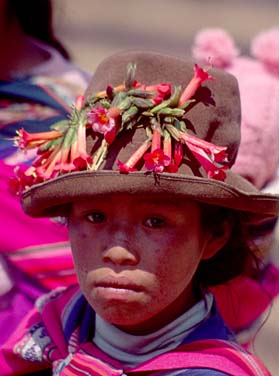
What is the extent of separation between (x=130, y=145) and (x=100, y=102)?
13 cm

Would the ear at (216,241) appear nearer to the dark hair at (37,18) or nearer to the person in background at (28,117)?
the person in background at (28,117)

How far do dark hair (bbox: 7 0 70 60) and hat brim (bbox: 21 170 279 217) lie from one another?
3.86 ft

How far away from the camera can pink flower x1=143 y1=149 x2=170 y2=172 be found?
213 cm

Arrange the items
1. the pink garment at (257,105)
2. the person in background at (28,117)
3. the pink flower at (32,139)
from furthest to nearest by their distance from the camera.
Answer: the pink garment at (257,105), the person in background at (28,117), the pink flower at (32,139)

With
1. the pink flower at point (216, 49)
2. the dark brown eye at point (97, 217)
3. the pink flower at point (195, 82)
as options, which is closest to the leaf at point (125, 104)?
the pink flower at point (195, 82)

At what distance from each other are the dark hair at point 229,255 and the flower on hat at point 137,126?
18cm

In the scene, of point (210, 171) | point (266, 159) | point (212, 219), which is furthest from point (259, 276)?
point (210, 171)

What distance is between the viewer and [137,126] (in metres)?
2.22

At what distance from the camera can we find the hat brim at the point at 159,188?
213cm

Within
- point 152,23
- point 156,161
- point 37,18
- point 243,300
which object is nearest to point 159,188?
point 156,161

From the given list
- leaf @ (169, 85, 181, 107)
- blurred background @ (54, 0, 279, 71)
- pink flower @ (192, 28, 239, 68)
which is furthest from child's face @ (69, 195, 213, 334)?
blurred background @ (54, 0, 279, 71)

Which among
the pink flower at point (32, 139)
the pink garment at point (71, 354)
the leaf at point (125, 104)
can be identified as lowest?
the pink garment at point (71, 354)

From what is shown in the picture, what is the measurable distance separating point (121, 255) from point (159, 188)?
6.2 inches

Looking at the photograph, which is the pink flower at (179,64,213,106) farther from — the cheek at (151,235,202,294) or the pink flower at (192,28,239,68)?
the pink flower at (192,28,239,68)
